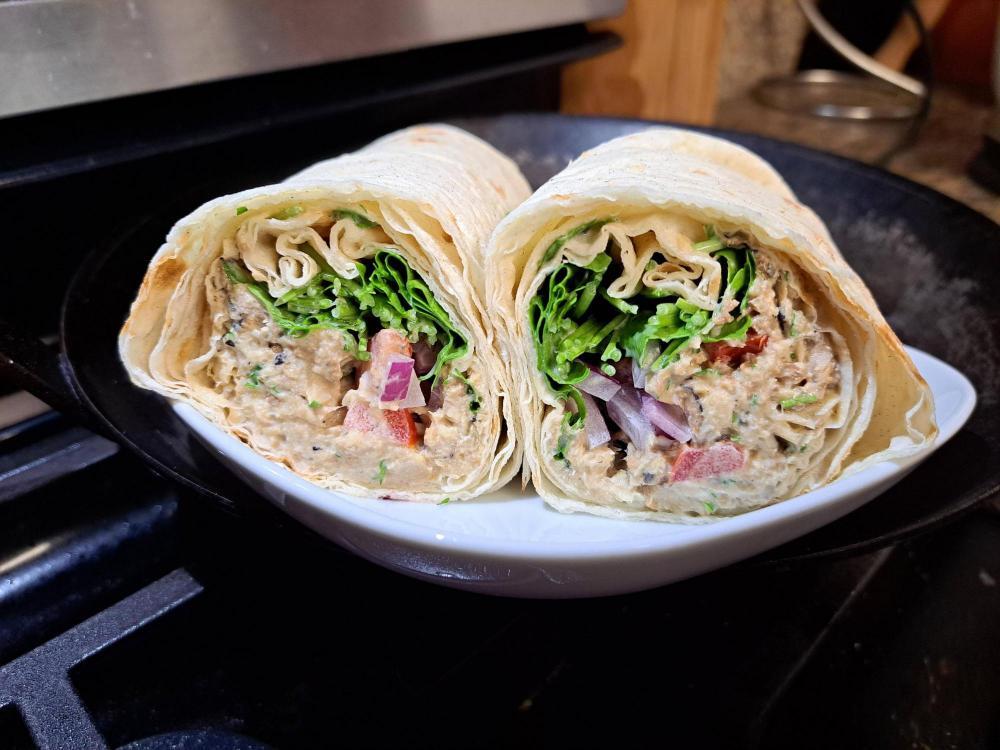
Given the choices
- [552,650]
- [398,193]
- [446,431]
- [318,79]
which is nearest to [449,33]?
[318,79]

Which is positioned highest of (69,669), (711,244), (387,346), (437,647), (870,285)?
(711,244)

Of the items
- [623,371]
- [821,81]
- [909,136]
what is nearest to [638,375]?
[623,371]

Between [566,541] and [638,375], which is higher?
[638,375]

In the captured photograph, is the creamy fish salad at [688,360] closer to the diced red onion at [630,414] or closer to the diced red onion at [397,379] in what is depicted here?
the diced red onion at [630,414]

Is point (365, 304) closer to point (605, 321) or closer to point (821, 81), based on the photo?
point (605, 321)

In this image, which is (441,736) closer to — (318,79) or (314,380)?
(314,380)

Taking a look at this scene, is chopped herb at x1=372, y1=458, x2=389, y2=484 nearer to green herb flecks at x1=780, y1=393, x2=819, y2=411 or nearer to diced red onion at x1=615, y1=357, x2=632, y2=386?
diced red onion at x1=615, y1=357, x2=632, y2=386

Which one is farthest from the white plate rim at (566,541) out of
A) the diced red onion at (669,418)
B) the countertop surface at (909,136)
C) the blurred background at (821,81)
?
the countertop surface at (909,136)

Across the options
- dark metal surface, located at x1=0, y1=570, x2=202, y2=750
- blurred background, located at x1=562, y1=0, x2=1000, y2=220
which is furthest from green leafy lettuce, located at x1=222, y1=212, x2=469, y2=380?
blurred background, located at x1=562, y1=0, x2=1000, y2=220
